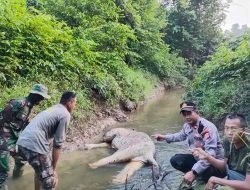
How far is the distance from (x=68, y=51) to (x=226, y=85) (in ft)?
16.2

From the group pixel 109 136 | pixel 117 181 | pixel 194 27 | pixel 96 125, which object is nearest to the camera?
pixel 117 181

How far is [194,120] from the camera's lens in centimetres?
493

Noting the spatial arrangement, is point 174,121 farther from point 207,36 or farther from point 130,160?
point 207,36

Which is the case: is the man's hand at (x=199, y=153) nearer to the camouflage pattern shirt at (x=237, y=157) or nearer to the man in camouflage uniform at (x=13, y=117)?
the camouflage pattern shirt at (x=237, y=157)

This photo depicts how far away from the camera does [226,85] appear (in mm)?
9836

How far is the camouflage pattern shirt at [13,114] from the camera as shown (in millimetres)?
4918

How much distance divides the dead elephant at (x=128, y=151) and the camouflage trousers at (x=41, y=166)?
1682mm

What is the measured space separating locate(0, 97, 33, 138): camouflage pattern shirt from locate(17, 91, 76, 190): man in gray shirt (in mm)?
510

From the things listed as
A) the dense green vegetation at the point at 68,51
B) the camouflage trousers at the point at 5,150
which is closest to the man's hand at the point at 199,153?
the camouflage trousers at the point at 5,150

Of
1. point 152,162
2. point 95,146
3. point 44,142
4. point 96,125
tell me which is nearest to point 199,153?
point 44,142

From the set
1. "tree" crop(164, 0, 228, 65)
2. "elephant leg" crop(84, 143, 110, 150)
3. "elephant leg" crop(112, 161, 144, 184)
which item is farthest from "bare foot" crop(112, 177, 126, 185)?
"tree" crop(164, 0, 228, 65)

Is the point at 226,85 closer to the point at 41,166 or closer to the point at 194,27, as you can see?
the point at 41,166

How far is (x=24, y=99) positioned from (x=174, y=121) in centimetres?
723

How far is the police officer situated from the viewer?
14.8 feet
